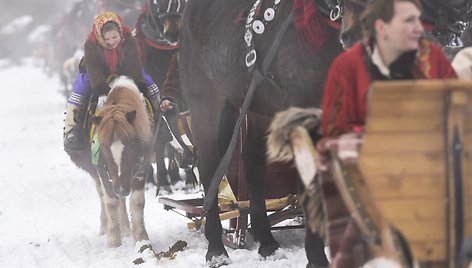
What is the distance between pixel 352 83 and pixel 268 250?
3.23 meters

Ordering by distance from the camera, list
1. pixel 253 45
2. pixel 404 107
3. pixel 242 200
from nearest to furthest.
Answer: pixel 404 107 → pixel 253 45 → pixel 242 200

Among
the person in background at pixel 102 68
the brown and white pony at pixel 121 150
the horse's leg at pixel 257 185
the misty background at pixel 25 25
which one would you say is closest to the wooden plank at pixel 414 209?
the horse's leg at pixel 257 185

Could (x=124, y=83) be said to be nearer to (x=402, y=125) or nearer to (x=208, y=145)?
(x=208, y=145)

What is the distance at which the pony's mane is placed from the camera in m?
7.12

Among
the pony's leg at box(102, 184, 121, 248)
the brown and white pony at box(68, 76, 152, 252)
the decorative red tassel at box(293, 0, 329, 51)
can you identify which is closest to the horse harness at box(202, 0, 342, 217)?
the decorative red tassel at box(293, 0, 329, 51)

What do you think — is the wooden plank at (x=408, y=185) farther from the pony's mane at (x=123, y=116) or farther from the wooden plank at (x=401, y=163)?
the pony's mane at (x=123, y=116)

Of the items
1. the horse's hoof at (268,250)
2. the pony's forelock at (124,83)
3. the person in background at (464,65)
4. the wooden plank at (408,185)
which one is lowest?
the horse's hoof at (268,250)

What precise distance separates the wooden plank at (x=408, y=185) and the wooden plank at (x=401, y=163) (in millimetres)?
16

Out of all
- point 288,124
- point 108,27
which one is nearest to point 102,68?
point 108,27

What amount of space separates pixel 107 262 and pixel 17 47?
78195 millimetres

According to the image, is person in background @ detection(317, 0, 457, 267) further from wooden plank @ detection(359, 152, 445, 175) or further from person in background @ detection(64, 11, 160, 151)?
person in background @ detection(64, 11, 160, 151)

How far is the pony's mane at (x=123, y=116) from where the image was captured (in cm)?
712

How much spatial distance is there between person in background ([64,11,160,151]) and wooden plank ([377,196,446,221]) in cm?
466

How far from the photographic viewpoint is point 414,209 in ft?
10.8
